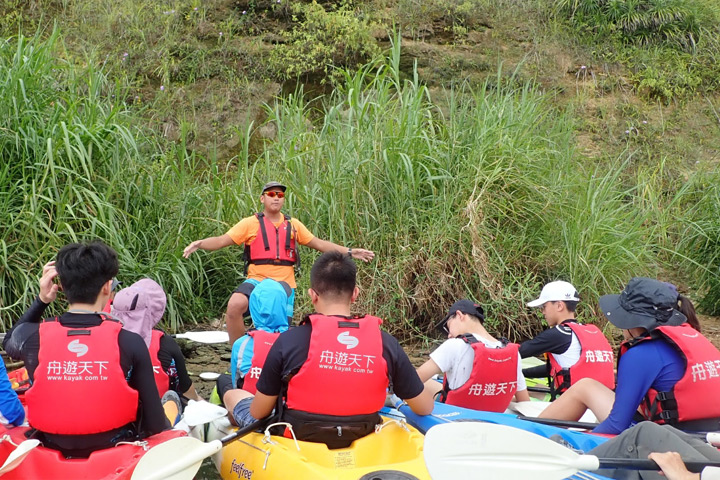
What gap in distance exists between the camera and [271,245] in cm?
530

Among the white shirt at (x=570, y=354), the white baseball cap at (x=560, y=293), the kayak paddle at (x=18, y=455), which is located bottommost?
the white shirt at (x=570, y=354)

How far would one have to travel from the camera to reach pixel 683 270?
7.97 m

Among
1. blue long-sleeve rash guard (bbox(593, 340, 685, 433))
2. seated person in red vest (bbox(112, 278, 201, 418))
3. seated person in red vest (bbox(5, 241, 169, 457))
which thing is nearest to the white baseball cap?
blue long-sleeve rash guard (bbox(593, 340, 685, 433))

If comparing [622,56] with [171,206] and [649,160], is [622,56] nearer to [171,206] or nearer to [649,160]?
[649,160]

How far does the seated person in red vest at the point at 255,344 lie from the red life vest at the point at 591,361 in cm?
154

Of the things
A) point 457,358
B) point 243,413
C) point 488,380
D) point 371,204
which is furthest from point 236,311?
point 488,380

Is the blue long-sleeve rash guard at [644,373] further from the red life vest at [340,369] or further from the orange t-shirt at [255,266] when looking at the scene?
the orange t-shirt at [255,266]

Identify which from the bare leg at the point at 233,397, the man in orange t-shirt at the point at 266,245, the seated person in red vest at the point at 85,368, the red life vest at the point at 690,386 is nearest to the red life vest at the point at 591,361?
the red life vest at the point at 690,386

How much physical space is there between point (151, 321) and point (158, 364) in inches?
9.2

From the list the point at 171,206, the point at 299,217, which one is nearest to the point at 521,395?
the point at 299,217

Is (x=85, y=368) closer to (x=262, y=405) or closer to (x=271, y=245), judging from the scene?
(x=262, y=405)

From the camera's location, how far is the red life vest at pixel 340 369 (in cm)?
276

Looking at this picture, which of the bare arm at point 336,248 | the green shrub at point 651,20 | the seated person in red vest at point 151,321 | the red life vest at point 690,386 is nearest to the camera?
the red life vest at point 690,386

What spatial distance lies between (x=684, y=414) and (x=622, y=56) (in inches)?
348
